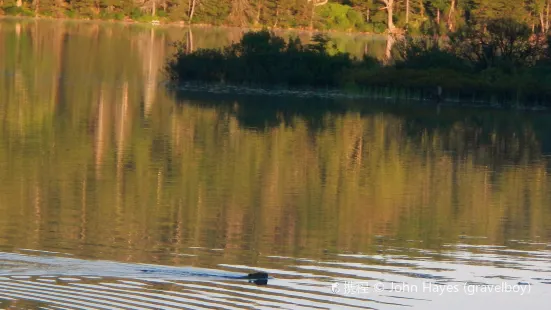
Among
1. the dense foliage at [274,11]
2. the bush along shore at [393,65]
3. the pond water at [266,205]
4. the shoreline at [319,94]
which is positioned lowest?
the pond water at [266,205]

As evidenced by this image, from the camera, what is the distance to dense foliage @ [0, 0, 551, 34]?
60469 millimetres

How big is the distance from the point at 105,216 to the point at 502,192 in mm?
5220

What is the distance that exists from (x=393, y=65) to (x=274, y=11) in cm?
3336

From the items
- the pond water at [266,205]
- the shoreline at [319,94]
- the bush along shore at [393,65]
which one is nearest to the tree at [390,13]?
the bush along shore at [393,65]

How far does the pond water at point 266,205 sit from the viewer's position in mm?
9227

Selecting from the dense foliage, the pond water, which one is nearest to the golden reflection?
the pond water

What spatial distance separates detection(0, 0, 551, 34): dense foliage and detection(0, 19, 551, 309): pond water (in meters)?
35.9

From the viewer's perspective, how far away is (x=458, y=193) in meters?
14.7

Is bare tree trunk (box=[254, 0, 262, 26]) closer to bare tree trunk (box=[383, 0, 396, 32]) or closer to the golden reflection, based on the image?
bare tree trunk (box=[383, 0, 396, 32])

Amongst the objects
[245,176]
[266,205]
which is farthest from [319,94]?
[266,205]

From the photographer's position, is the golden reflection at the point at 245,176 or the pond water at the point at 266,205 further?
the golden reflection at the point at 245,176

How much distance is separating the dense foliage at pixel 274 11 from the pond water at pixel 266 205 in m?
35.9

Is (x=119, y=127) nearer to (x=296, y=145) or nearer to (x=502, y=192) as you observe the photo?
(x=296, y=145)

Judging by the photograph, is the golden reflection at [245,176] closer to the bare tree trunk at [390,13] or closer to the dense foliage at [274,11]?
the dense foliage at [274,11]
